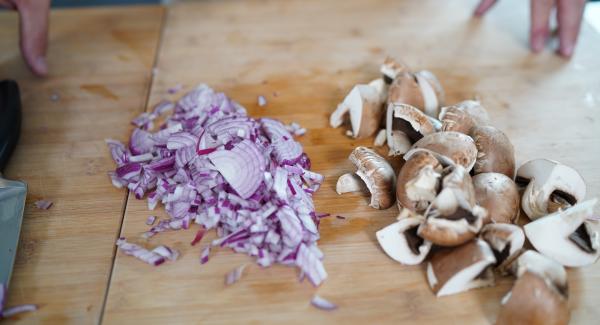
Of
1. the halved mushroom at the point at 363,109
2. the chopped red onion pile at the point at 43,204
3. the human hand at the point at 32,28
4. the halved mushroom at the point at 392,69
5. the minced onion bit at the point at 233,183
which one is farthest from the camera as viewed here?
the human hand at the point at 32,28

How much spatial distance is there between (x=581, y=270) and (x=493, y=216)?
23 centimetres

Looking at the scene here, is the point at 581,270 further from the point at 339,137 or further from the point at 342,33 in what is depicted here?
the point at 342,33

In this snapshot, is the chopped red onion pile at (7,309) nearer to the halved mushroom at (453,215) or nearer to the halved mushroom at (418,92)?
the halved mushroom at (453,215)

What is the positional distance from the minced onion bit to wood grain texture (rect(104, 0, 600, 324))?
4cm

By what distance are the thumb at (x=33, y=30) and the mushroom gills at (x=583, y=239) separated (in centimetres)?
171

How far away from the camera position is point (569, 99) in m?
1.72

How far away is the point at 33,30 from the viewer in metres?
1.85

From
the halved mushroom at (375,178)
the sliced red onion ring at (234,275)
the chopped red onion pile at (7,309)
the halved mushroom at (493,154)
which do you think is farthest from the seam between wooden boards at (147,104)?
the halved mushroom at (493,154)

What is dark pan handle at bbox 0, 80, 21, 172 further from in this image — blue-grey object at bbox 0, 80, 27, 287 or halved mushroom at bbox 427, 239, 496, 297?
halved mushroom at bbox 427, 239, 496, 297

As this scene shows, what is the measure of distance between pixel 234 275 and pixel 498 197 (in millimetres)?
Answer: 616

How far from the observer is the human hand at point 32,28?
1.83 metres

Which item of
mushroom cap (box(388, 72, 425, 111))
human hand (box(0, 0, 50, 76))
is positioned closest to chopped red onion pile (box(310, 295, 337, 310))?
mushroom cap (box(388, 72, 425, 111))

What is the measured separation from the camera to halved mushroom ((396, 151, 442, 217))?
1171mm

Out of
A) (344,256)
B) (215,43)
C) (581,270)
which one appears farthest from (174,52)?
(581,270)
